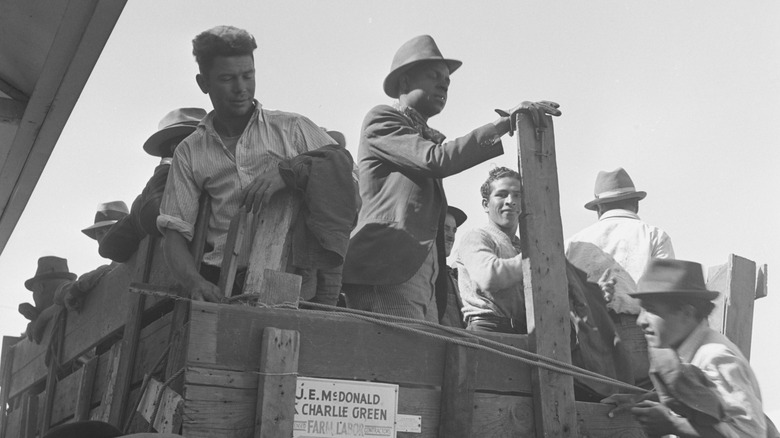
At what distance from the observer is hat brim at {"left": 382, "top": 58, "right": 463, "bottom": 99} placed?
555cm

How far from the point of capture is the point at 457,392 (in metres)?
4.07

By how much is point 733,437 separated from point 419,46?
109 inches

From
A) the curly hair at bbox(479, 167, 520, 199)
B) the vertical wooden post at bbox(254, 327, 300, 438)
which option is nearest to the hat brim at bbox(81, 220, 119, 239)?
the curly hair at bbox(479, 167, 520, 199)

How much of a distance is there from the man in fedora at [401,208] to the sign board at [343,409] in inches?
41.5

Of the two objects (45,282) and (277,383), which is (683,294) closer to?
(277,383)

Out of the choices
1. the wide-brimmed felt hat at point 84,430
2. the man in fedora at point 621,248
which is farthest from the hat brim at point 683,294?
the wide-brimmed felt hat at point 84,430

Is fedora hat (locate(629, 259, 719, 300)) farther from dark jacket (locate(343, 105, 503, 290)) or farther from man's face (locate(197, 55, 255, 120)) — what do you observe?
man's face (locate(197, 55, 255, 120))

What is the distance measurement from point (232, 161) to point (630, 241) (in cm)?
301

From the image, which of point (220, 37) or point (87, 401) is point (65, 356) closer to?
point (87, 401)

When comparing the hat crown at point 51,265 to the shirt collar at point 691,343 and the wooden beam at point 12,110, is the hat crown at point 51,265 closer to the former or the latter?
the wooden beam at point 12,110

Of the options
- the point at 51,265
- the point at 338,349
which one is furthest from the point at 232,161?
the point at 51,265

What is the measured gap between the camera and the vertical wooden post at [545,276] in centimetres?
424

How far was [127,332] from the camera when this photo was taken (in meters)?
4.82

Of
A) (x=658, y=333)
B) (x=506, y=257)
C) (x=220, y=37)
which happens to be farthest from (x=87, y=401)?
(x=658, y=333)
